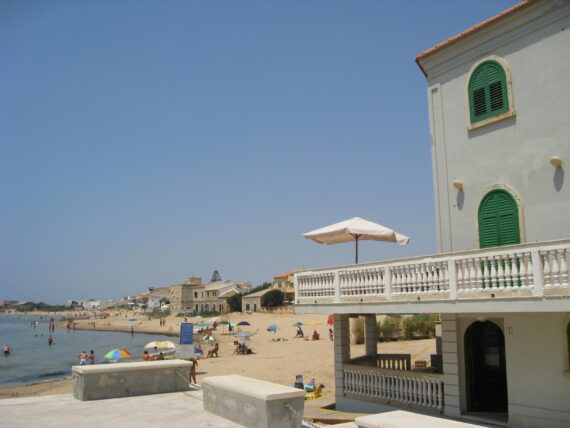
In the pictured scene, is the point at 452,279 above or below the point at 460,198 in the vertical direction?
below

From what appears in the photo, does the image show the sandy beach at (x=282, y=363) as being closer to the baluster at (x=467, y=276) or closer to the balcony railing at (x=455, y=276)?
the balcony railing at (x=455, y=276)

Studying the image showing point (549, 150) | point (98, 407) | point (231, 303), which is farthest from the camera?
point (231, 303)

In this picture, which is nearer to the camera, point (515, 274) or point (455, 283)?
point (515, 274)

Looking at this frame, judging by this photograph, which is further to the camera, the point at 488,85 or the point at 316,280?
the point at 316,280

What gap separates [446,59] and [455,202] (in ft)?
12.8

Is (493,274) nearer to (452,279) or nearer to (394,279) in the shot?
(452,279)

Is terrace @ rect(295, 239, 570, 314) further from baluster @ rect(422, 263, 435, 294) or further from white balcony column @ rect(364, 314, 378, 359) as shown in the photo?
white balcony column @ rect(364, 314, 378, 359)

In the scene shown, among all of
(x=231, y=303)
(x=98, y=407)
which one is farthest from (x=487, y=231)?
(x=231, y=303)

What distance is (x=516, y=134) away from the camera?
12.3 m

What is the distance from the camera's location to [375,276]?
1232 centimetres

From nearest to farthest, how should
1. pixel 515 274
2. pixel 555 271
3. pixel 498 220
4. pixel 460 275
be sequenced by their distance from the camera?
pixel 555 271
pixel 515 274
pixel 460 275
pixel 498 220

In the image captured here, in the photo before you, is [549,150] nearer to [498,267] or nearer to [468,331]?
[498,267]

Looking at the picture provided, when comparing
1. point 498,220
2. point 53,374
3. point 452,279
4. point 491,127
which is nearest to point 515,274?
point 452,279

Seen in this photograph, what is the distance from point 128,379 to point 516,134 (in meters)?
10.4
